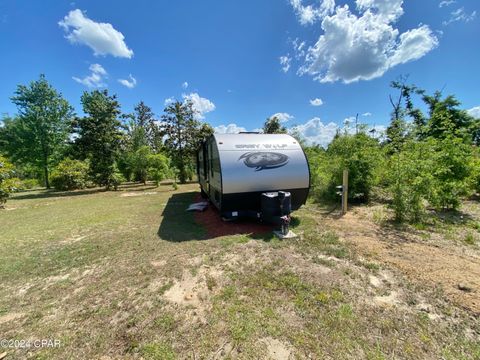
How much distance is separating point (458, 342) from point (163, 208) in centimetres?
839

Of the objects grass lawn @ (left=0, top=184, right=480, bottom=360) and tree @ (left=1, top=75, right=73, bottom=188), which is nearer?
grass lawn @ (left=0, top=184, right=480, bottom=360)

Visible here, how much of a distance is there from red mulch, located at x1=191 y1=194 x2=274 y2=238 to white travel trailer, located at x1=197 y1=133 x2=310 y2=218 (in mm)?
307

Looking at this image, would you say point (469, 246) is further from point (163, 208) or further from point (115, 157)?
point (115, 157)

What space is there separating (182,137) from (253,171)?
15671mm

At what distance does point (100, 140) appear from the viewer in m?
16.0

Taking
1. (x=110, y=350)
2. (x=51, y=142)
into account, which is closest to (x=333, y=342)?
(x=110, y=350)

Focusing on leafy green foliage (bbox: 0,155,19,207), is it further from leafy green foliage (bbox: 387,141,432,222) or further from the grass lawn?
leafy green foliage (bbox: 387,141,432,222)

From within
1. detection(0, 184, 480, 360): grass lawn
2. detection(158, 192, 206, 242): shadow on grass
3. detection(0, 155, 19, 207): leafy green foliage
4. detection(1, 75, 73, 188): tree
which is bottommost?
detection(0, 184, 480, 360): grass lawn

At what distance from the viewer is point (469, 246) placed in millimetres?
3971

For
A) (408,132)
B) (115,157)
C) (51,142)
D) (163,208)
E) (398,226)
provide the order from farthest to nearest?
(51,142), (115,157), (163,208), (408,132), (398,226)

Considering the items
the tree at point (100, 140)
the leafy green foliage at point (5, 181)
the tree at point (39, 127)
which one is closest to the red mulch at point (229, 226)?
the leafy green foliage at point (5, 181)

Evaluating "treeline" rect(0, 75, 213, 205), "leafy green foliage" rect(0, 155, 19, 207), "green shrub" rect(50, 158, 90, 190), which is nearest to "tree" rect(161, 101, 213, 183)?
"treeline" rect(0, 75, 213, 205)

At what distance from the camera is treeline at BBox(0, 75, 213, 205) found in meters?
16.2

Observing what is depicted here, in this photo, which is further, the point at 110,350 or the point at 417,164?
the point at 417,164
